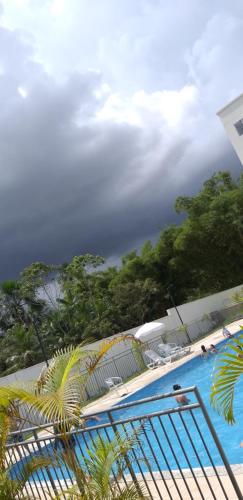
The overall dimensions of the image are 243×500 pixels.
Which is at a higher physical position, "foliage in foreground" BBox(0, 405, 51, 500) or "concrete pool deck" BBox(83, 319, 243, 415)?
"foliage in foreground" BBox(0, 405, 51, 500)

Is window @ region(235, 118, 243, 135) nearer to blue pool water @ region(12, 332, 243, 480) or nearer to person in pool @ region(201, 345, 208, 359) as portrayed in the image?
person in pool @ region(201, 345, 208, 359)

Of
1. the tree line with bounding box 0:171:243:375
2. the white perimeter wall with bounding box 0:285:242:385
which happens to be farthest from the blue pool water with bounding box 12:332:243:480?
the tree line with bounding box 0:171:243:375

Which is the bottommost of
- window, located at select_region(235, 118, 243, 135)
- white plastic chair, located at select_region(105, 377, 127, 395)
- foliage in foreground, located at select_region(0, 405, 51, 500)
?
white plastic chair, located at select_region(105, 377, 127, 395)

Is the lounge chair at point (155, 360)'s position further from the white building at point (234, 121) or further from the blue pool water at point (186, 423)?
the white building at point (234, 121)

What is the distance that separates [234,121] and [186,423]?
16602mm

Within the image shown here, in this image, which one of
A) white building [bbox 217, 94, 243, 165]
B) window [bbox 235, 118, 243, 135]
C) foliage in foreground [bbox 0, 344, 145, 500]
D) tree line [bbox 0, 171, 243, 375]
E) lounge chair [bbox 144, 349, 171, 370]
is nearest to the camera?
foliage in foreground [bbox 0, 344, 145, 500]

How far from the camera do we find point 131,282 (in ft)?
126

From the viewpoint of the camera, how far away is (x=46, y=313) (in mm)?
38719

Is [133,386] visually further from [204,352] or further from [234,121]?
[234,121]

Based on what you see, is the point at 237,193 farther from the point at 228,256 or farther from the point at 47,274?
the point at 47,274

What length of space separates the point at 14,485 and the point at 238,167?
3899 cm

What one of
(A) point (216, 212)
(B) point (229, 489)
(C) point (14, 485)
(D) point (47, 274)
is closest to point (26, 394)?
(C) point (14, 485)

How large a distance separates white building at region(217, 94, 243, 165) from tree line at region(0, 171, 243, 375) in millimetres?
9693

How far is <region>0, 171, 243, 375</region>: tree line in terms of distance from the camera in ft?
107
